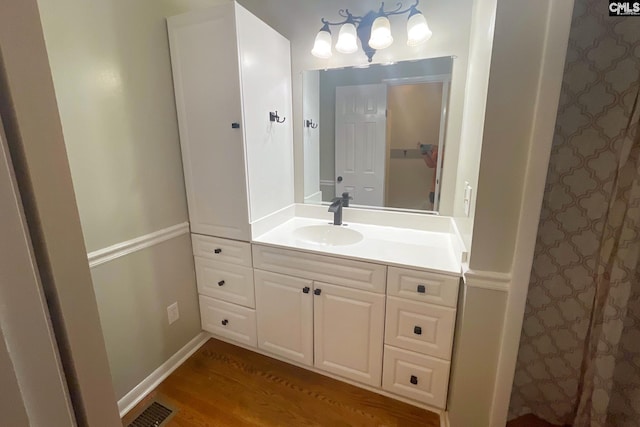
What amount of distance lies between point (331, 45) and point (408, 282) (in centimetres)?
→ 143

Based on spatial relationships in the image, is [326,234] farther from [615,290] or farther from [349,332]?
[615,290]

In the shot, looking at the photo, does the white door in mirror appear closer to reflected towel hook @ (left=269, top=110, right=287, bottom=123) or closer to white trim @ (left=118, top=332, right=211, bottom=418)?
reflected towel hook @ (left=269, top=110, right=287, bottom=123)

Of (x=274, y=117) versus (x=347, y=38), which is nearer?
(x=347, y=38)

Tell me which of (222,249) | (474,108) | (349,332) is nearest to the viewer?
(474,108)

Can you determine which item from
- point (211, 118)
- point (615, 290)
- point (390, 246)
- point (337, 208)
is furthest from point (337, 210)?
point (615, 290)

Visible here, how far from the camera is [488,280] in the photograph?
3.72ft

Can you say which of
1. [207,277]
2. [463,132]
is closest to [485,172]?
[463,132]

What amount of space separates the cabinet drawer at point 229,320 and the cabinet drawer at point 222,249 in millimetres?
303

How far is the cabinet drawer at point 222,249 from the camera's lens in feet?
5.63

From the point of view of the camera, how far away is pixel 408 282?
1358mm

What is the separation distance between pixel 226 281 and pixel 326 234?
2.28ft

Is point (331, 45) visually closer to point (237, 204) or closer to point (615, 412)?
point (237, 204)

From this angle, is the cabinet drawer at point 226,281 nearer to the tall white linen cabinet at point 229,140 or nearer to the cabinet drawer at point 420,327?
the tall white linen cabinet at point 229,140

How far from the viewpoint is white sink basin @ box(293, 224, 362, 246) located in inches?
73.2
